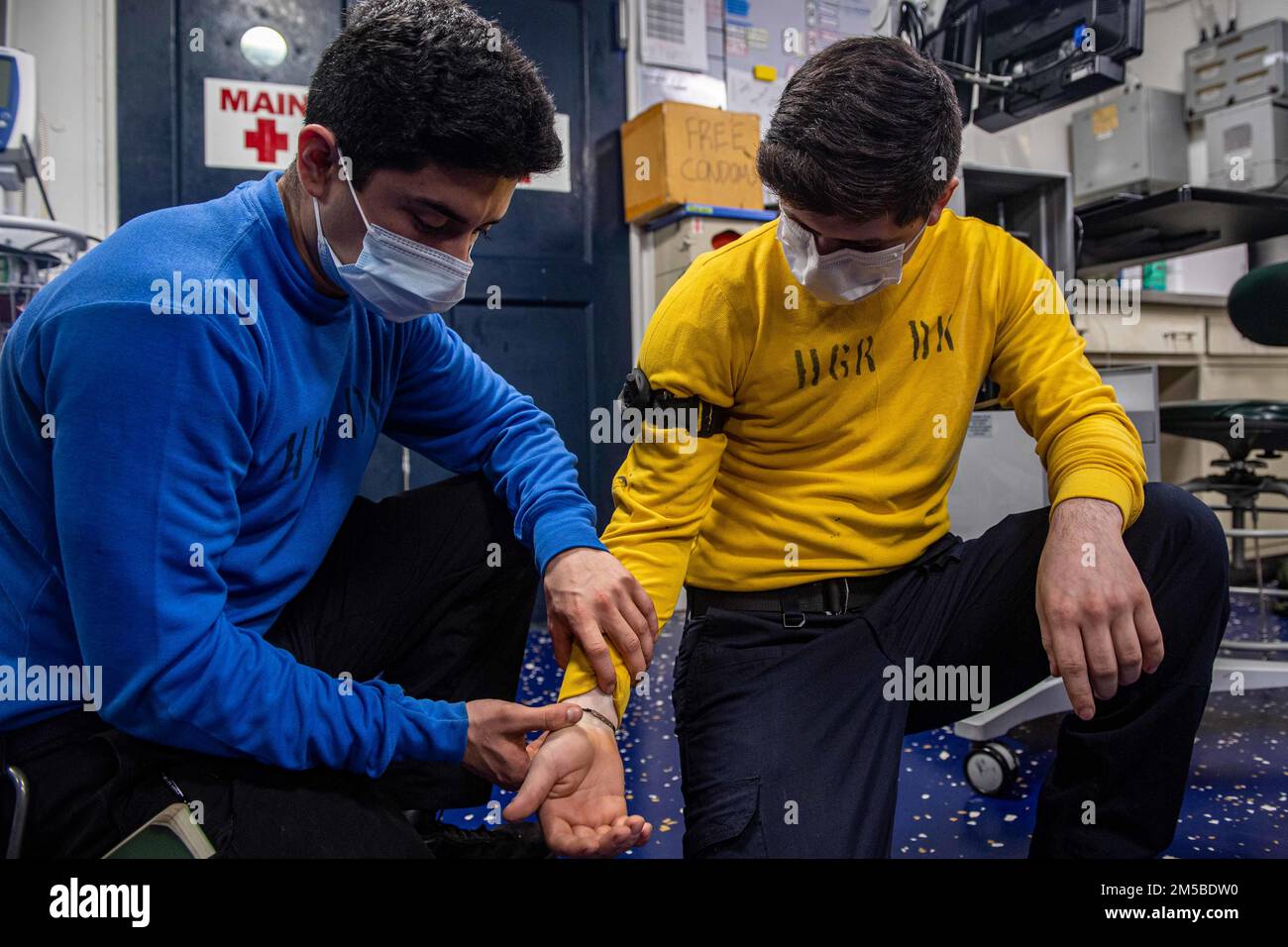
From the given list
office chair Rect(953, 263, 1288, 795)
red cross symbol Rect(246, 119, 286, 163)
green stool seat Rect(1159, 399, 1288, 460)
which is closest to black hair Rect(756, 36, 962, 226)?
office chair Rect(953, 263, 1288, 795)

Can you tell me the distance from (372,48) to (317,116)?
8 cm

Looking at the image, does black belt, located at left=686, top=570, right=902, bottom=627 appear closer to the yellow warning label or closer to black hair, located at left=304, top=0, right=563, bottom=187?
black hair, located at left=304, top=0, right=563, bottom=187

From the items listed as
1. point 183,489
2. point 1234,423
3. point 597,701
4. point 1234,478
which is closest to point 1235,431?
point 1234,423

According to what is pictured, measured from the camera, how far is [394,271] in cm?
80

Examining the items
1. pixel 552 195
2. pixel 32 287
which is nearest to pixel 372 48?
pixel 32 287

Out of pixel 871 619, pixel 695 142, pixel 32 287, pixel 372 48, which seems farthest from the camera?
pixel 695 142

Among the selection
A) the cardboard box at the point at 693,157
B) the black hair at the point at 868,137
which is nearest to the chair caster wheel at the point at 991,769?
the black hair at the point at 868,137

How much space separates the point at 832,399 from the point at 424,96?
1.62 ft

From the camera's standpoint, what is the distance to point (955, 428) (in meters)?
0.97

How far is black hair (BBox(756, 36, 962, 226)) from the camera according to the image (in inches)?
32.3

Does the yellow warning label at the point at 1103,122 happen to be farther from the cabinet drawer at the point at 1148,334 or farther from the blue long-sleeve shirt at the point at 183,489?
the blue long-sleeve shirt at the point at 183,489

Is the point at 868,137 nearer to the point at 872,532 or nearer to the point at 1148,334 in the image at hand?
the point at 872,532
